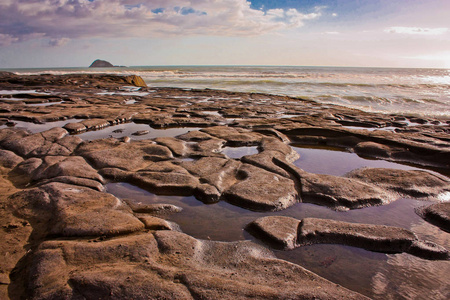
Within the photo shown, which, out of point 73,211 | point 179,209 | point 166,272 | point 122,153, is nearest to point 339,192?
point 179,209

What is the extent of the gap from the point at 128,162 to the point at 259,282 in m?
2.67

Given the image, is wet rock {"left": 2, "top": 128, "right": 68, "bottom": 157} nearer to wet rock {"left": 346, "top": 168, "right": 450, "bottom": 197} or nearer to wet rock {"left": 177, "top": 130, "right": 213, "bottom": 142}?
wet rock {"left": 177, "top": 130, "right": 213, "bottom": 142}

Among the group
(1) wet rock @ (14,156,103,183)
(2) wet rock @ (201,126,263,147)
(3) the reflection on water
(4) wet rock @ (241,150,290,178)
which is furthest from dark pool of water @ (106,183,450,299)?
(2) wet rock @ (201,126,263,147)

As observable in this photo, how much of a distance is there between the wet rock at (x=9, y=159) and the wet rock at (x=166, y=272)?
7.70 ft

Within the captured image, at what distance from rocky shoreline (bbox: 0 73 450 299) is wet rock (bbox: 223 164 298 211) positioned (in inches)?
0.6

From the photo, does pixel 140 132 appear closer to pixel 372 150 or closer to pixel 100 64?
pixel 372 150

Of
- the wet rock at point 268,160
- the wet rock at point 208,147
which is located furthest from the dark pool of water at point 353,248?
the wet rock at point 208,147

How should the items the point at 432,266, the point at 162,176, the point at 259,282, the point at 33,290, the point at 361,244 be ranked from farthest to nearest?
the point at 162,176, the point at 361,244, the point at 432,266, the point at 259,282, the point at 33,290

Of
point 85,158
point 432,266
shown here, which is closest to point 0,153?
point 85,158

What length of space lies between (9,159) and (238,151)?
10.7ft

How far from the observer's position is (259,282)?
177cm

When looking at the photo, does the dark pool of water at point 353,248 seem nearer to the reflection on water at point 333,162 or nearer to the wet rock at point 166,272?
the wet rock at point 166,272

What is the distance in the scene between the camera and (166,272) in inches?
69.7

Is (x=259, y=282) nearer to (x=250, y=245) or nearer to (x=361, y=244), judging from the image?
(x=250, y=245)
